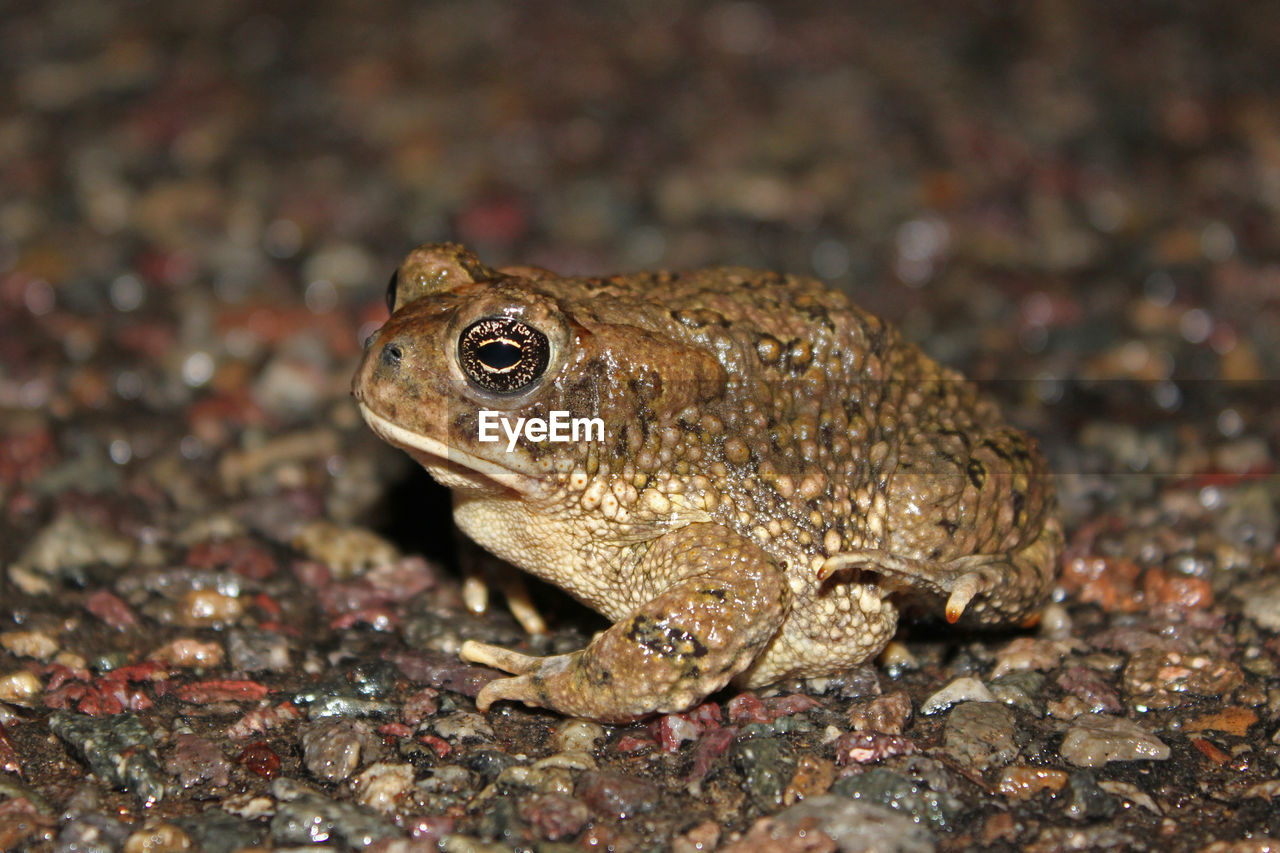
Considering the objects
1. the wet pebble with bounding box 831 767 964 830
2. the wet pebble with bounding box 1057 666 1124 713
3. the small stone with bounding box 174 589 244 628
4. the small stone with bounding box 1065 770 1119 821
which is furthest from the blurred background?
the wet pebble with bounding box 831 767 964 830

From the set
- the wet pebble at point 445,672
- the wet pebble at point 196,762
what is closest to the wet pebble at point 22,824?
the wet pebble at point 196,762

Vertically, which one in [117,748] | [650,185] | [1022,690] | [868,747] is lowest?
[117,748]

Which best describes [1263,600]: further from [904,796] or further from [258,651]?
[258,651]

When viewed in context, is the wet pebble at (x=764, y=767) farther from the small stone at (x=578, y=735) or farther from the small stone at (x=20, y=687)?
the small stone at (x=20, y=687)

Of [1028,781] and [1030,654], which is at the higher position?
[1030,654]

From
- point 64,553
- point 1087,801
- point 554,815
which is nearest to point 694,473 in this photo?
point 554,815

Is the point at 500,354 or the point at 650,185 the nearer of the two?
the point at 500,354
